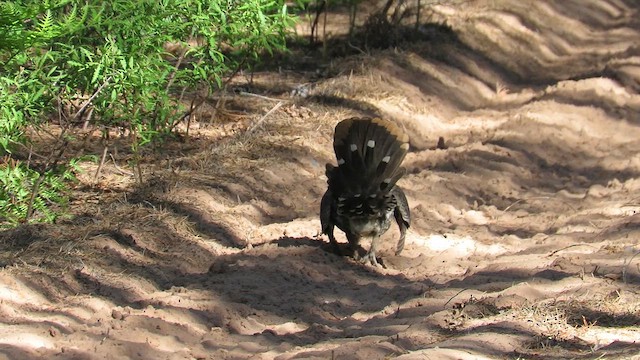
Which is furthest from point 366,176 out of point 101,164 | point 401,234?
point 101,164

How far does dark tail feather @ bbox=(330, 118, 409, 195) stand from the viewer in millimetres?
7359

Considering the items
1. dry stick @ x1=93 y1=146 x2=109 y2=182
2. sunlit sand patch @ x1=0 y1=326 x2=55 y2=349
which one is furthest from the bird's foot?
sunlit sand patch @ x1=0 y1=326 x2=55 y2=349

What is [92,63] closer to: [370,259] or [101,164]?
[101,164]

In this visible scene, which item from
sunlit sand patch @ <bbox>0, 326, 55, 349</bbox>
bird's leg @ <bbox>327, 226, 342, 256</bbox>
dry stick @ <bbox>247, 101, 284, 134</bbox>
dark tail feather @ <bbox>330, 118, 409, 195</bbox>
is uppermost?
dark tail feather @ <bbox>330, 118, 409, 195</bbox>

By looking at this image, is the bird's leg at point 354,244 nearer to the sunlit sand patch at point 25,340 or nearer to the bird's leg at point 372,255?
the bird's leg at point 372,255

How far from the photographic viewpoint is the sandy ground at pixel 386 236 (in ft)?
17.5

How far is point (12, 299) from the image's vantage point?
586 centimetres

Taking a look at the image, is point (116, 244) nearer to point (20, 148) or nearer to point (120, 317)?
point (120, 317)

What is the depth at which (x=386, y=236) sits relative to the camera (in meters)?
8.32

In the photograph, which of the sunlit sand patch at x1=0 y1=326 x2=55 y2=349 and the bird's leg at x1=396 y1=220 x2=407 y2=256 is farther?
the bird's leg at x1=396 y1=220 x2=407 y2=256

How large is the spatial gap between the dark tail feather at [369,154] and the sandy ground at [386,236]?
0.59 meters

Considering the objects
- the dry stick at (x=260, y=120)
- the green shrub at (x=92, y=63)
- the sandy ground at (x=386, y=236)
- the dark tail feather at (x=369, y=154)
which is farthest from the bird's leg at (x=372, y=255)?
the dry stick at (x=260, y=120)

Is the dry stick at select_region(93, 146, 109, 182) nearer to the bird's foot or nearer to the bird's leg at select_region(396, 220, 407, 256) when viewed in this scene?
the bird's foot

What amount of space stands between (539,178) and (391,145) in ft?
9.98
